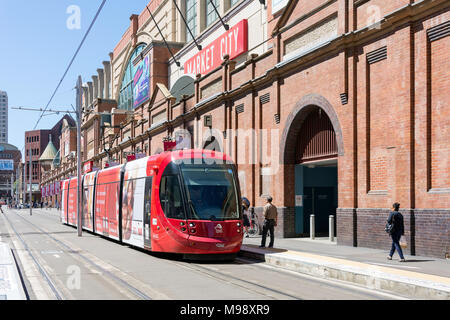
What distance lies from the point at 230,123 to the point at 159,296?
1966cm

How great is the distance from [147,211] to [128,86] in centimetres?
4705

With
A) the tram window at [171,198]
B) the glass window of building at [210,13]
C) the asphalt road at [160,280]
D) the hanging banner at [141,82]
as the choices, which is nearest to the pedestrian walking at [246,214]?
the asphalt road at [160,280]

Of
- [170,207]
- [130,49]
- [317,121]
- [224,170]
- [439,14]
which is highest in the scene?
[130,49]

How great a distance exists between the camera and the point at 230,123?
95.0 feet

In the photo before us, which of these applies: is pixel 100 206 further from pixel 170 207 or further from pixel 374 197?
pixel 374 197

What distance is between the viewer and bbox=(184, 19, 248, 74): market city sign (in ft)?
111

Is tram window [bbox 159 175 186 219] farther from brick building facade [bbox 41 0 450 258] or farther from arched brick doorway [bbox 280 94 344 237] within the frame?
arched brick doorway [bbox 280 94 344 237]

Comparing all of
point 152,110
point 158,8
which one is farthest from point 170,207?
point 158,8

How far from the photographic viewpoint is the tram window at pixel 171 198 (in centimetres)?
1514

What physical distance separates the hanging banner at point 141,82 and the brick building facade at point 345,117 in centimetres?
1796

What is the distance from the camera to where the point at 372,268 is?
12367mm

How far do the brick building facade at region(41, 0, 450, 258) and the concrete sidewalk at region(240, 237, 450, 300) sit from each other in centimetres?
110

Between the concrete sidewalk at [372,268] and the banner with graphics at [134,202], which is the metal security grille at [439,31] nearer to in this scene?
the concrete sidewalk at [372,268]
